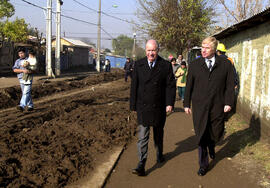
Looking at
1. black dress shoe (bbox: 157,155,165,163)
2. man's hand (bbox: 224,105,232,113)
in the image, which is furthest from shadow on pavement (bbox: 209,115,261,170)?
man's hand (bbox: 224,105,232,113)

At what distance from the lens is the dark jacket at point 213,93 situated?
175 inches

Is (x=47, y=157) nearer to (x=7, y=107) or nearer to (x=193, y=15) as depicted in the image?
(x=7, y=107)

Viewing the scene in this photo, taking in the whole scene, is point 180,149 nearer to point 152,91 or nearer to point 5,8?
point 152,91

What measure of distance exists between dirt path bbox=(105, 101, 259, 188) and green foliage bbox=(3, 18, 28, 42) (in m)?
32.2

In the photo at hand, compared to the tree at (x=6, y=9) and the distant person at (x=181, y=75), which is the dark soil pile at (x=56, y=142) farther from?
the tree at (x=6, y=9)

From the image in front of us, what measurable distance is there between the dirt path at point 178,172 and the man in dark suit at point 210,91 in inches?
11.2

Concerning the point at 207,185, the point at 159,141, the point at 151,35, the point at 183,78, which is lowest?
the point at 207,185

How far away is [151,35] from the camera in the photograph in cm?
2480

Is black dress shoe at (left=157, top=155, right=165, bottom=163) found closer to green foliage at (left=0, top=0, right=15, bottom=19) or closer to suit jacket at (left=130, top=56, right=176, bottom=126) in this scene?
suit jacket at (left=130, top=56, right=176, bottom=126)

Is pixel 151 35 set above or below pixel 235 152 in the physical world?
above

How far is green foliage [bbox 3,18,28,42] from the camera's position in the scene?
3438cm

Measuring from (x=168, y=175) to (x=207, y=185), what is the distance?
61cm

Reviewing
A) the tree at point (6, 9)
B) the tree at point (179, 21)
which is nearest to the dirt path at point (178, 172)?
the tree at point (179, 21)

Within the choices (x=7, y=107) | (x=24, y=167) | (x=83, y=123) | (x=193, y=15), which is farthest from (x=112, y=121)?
(x=193, y=15)
